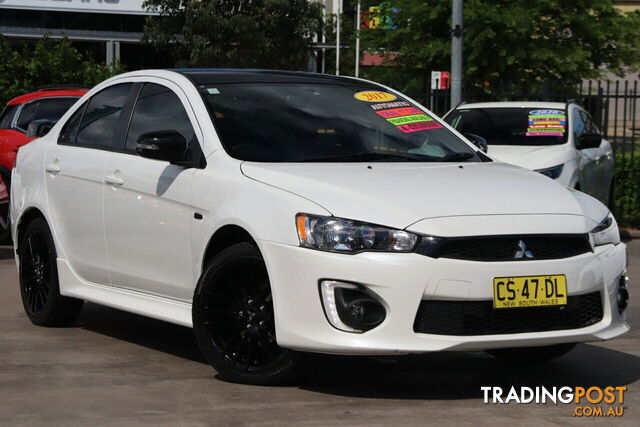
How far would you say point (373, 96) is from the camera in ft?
24.5

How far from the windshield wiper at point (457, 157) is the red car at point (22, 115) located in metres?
8.20

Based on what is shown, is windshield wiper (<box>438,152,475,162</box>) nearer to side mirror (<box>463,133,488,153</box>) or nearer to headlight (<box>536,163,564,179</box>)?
side mirror (<box>463,133,488,153</box>)

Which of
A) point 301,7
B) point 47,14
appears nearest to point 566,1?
point 301,7

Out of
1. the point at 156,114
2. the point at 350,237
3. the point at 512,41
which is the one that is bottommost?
the point at 350,237

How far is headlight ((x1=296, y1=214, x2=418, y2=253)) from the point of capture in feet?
18.6

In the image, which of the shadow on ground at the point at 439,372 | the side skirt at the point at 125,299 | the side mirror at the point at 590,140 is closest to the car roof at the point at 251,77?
the side skirt at the point at 125,299

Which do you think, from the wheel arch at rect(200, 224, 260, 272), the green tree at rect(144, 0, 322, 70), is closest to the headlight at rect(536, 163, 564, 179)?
the wheel arch at rect(200, 224, 260, 272)

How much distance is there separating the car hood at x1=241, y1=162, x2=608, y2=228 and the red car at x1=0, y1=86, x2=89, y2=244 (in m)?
8.62

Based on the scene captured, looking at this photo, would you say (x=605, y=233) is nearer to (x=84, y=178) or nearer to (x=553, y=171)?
(x=84, y=178)

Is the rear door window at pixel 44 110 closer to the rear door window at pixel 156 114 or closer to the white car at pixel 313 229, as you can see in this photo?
the white car at pixel 313 229

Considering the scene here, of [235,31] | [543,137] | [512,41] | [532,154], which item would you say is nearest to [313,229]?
[532,154]

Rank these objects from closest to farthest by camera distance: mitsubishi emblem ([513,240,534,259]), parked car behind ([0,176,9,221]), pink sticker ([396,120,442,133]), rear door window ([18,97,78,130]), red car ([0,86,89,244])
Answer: mitsubishi emblem ([513,240,534,259]), pink sticker ([396,120,442,133]), parked car behind ([0,176,9,221]), red car ([0,86,89,244]), rear door window ([18,97,78,130])

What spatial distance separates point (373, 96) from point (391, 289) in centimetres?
209

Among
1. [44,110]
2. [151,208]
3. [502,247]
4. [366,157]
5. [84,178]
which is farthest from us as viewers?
[44,110]
